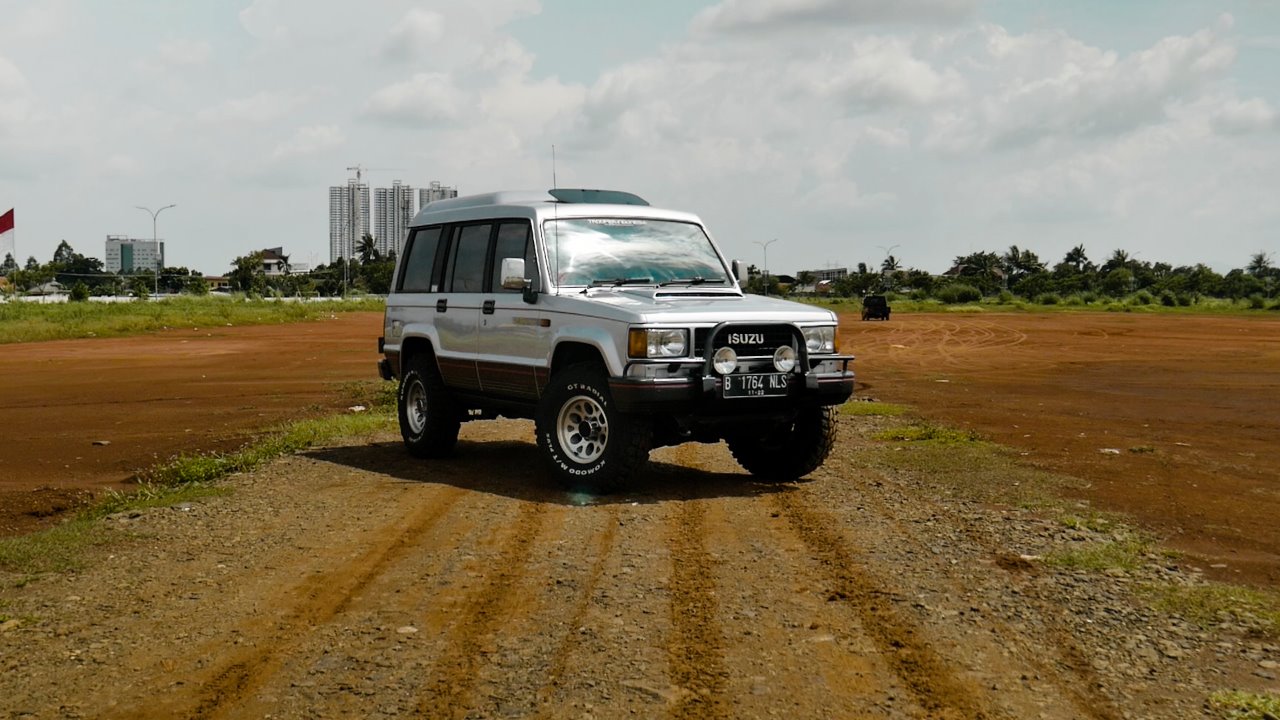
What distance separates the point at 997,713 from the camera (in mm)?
4527

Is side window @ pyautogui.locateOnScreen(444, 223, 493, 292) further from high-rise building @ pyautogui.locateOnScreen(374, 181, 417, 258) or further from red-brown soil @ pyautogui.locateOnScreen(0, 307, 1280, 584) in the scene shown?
high-rise building @ pyautogui.locateOnScreen(374, 181, 417, 258)

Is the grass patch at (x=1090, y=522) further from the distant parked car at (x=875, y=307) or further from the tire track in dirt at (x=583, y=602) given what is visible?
the distant parked car at (x=875, y=307)

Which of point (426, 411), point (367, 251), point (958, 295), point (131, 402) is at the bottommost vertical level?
point (131, 402)

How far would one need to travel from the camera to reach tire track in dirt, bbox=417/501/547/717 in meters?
4.62

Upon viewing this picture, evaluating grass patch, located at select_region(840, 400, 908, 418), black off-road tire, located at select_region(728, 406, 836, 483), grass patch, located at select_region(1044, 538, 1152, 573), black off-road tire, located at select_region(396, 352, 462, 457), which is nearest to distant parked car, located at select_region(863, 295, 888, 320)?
grass patch, located at select_region(840, 400, 908, 418)

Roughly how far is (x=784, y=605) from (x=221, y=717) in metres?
2.66

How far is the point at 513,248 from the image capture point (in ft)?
34.1

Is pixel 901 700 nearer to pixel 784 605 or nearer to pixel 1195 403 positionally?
pixel 784 605

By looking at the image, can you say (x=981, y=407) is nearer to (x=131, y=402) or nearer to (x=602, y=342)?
(x=602, y=342)

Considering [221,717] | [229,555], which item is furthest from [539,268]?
[221,717]

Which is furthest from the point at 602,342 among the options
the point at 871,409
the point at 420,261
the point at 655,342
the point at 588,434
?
the point at 871,409

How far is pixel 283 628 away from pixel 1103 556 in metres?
4.59

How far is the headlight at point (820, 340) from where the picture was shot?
31.4 feet

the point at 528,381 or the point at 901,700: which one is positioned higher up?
the point at 528,381
